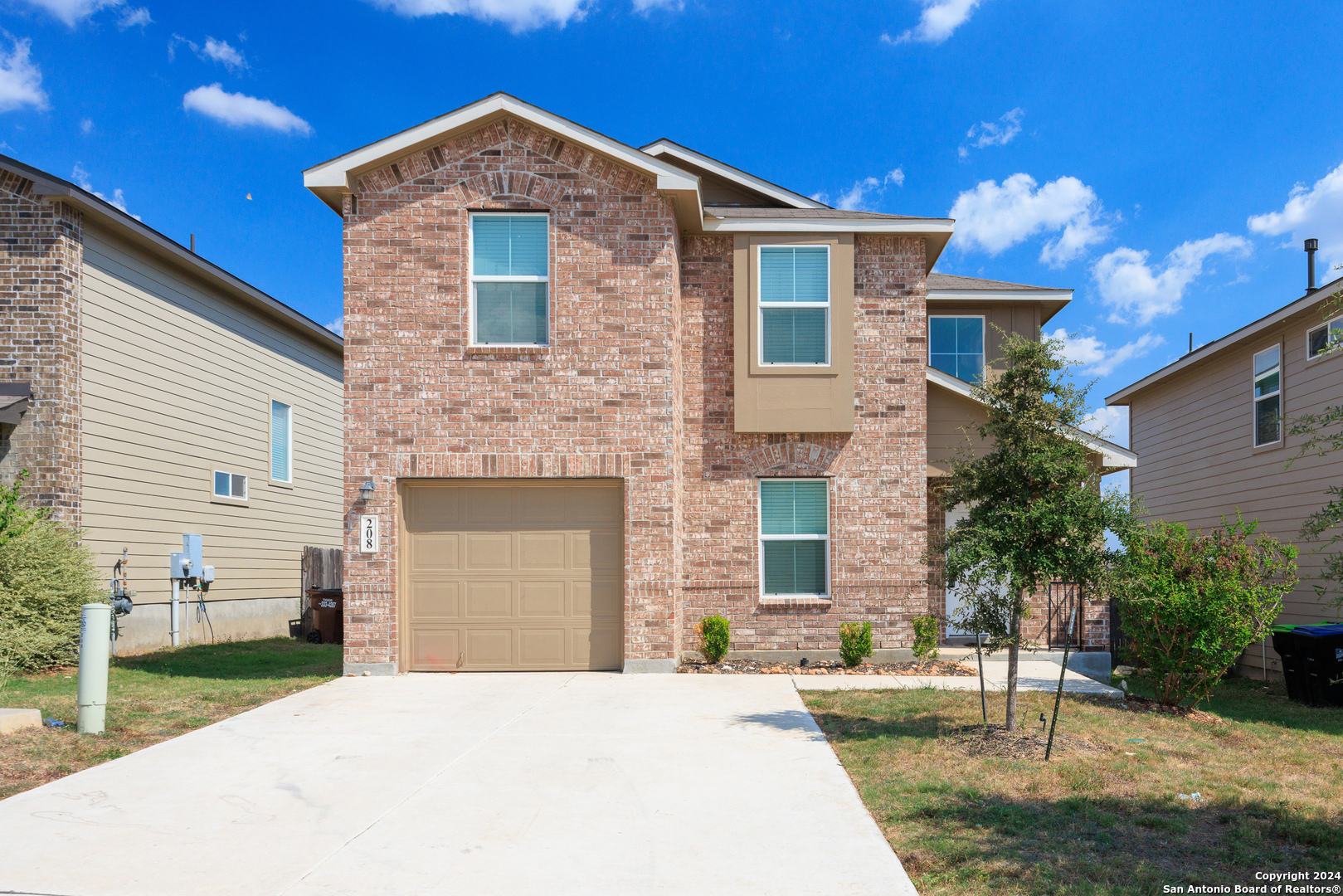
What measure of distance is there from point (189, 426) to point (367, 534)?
20.9 feet

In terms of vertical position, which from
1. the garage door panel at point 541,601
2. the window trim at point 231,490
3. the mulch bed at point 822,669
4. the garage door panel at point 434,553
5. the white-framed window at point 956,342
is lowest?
the mulch bed at point 822,669

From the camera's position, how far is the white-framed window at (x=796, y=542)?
508 inches

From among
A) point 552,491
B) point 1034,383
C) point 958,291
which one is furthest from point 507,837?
point 958,291

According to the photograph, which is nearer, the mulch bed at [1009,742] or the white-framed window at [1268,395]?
the mulch bed at [1009,742]

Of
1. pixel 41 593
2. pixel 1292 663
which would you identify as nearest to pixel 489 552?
pixel 41 593

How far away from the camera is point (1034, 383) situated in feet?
25.9

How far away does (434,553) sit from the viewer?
39.4 feet

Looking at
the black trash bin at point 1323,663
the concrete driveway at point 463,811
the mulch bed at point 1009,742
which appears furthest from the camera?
the black trash bin at point 1323,663

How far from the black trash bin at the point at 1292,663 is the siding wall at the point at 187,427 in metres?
15.5

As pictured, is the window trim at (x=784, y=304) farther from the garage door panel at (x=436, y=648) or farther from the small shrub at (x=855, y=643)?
the garage door panel at (x=436, y=648)

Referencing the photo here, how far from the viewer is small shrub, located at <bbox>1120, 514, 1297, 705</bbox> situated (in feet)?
32.1

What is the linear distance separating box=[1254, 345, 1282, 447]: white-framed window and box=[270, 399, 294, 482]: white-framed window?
17409mm

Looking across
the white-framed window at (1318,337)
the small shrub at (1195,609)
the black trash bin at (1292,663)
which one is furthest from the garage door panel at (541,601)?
the white-framed window at (1318,337)

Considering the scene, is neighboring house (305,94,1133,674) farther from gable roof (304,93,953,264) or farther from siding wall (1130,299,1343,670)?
siding wall (1130,299,1343,670)
